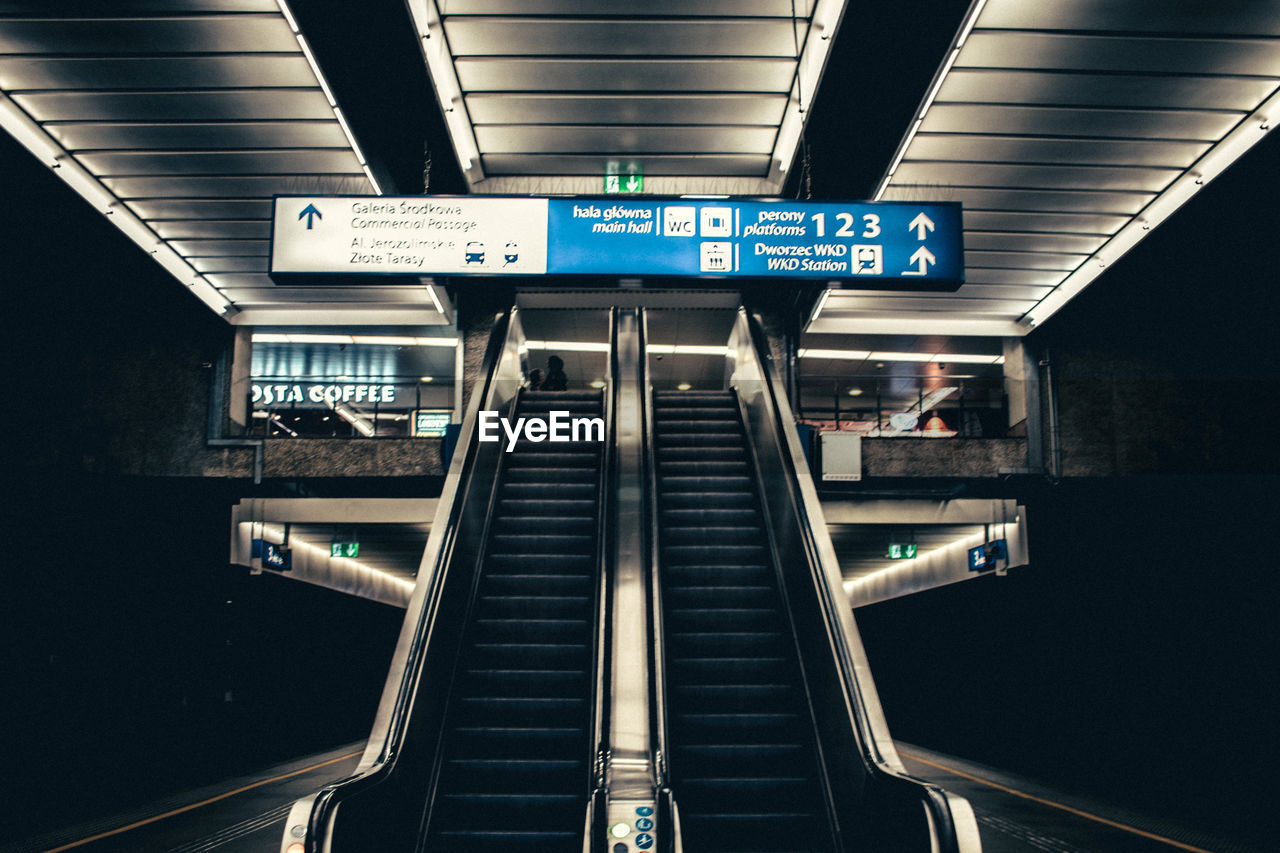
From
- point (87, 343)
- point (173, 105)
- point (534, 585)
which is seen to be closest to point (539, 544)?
point (534, 585)

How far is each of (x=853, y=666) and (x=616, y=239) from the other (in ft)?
11.0

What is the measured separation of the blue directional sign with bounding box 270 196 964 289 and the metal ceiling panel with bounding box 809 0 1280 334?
116 centimetres

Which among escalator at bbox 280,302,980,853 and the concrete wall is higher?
the concrete wall

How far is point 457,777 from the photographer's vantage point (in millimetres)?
5621

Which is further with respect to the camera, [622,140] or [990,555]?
[990,555]

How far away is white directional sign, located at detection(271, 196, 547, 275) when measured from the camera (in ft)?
19.1

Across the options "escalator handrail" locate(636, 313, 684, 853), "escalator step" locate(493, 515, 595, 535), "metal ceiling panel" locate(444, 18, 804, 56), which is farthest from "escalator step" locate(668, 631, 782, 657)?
"metal ceiling panel" locate(444, 18, 804, 56)

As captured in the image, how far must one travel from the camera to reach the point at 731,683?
20.9 feet

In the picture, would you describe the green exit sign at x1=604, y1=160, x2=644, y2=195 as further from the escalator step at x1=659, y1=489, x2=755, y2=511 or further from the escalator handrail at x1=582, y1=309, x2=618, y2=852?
the escalator step at x1=659, y1=489, x2=755, y2=511

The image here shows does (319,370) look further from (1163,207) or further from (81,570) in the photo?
(1163,207)

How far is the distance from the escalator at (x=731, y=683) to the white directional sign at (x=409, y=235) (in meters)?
2.98

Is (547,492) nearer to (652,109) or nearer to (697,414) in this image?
(697,414)

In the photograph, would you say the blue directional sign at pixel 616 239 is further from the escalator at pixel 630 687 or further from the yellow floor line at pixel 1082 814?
the yellow floor line at pixel 1082 814

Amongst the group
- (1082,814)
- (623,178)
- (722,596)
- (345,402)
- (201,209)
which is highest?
(623,178)
